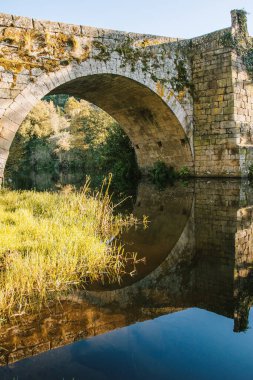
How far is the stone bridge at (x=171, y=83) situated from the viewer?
32.8ft

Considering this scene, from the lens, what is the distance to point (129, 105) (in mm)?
13898

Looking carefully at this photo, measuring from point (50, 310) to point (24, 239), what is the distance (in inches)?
69.9

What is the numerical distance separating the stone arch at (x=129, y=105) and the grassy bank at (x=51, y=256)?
3772 millimetres

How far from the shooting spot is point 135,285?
356cm

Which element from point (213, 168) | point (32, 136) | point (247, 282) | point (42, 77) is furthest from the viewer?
point (32, 136)

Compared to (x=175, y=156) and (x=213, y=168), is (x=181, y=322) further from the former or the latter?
(x=175, y=156)

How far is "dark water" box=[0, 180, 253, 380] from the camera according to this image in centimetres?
222

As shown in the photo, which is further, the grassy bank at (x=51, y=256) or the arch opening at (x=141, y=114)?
the arch opening at (x=141, y=114)

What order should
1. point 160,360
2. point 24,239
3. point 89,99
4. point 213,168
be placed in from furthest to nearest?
1. point 89,99
2. point 213,168
3. point 24,239
4. point 160,360

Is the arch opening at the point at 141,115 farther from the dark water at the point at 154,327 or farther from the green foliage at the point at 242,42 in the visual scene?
the dark water at the point at 154,327

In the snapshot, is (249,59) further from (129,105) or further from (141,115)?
(129,105)

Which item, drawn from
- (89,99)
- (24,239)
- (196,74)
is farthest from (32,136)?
(24,239)

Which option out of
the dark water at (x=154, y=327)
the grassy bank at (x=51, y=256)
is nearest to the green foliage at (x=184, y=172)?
the grassy bank at (x=51, y=256)

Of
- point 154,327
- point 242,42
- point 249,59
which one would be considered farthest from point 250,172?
point 154,327
